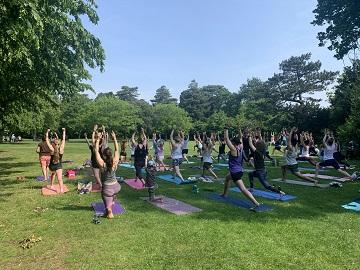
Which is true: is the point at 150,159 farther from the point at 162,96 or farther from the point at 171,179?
the point at 162,96

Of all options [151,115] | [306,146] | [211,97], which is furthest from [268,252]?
[211,97]

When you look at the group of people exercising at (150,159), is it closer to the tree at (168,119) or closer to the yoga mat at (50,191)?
the yoga mat at (50,191)

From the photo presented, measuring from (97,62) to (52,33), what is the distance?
4230mm

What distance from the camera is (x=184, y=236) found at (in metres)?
7.55

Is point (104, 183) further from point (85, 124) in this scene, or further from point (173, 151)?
point (85, 124)

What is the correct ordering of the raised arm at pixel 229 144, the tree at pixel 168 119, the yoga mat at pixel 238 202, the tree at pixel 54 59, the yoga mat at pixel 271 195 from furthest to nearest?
the tree at pixel 168 119 → the tree at pixel 54 59 → the yoga mat at pixel 271 195 → the yoga mat at pixel 238 202 → the raised arm at pixel 229 144

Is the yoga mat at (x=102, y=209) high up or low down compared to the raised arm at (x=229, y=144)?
down

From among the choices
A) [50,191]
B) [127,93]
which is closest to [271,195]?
[50,191]

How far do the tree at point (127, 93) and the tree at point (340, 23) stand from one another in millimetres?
103926

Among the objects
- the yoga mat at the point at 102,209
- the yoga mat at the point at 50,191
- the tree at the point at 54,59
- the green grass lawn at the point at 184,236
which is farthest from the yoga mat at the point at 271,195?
the tree at the point at 54,59

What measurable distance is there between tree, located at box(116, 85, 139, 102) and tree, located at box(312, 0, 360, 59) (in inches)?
4092

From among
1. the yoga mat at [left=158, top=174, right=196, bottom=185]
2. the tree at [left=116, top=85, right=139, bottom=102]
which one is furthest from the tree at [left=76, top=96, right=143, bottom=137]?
the yoga mat at [left=158, top=174, right=196, bottom=185]

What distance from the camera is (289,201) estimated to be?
11.0 metres

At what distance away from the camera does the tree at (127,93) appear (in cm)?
13088
